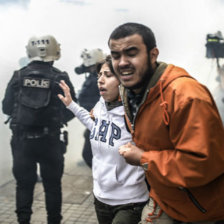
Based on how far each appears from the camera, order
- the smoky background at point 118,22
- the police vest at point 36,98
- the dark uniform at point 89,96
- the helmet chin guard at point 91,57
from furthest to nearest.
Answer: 1. the smoky background at point 118,22
2. the helmet chin guard at point 91,57
3. the dark uniform at point 89,96
4. the police vest at point 36,98

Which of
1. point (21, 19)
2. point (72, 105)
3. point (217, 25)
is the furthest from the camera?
point (217, 25)

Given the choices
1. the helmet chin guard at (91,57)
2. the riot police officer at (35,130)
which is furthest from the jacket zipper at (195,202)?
the helmet chin guard at (91,57)

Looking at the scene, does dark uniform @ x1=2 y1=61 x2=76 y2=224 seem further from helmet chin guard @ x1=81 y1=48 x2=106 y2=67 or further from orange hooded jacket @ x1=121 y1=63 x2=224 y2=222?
helmet chin guard @ x1=81 y1=48 x2=106 y2=67

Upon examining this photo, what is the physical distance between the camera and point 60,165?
3.24 metres

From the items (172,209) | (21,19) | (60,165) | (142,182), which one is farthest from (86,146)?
(172,209)

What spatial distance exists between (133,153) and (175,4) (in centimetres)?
512

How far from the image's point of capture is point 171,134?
4.83ft

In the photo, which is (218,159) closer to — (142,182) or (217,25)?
(142,182)

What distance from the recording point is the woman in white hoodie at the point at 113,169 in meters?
2.12

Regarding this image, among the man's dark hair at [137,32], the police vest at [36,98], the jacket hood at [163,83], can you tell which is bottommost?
the police vest at [36,98]

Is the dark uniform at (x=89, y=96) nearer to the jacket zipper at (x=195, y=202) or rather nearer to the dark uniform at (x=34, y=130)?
the dark uniform at (x=34, y=130)

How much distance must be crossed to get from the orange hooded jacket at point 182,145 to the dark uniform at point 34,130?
1638 millimetres

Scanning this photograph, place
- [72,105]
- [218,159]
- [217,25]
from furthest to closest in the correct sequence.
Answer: [217,25], [72,105], [218,159]

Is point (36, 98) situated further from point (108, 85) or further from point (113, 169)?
point (113, 169)
